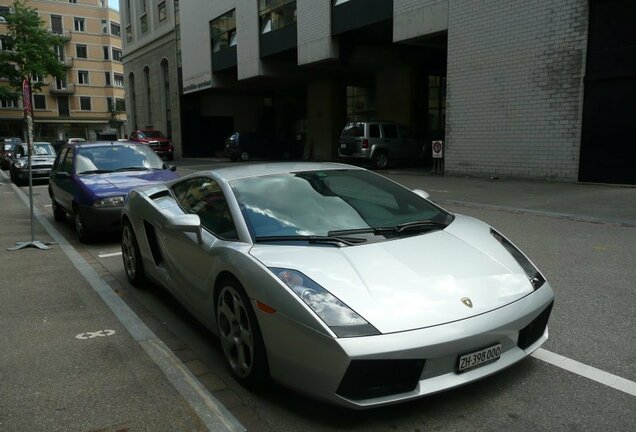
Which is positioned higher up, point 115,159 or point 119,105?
point 119,105

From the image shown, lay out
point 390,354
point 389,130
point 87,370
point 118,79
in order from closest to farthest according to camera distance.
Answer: point 390,354, point 87,370, point 389,130, point 118,79

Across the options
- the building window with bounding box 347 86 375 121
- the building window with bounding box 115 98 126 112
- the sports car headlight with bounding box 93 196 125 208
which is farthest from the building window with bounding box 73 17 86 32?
the sports car headlight with bounding box 93 196 125 208

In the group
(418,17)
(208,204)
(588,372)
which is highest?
(418,17)

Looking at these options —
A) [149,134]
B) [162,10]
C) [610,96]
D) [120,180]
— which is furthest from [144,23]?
[120,180]

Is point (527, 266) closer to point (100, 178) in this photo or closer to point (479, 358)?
point (479, 358)

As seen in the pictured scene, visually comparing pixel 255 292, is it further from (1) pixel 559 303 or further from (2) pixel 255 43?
(2) pixel 255 43

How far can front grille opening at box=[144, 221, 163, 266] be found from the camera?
16.3ft

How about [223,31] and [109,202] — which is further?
[223,31]

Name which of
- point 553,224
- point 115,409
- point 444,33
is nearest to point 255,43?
point 444,33

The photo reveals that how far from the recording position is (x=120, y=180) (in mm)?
8289

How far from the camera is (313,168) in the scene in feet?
14.6

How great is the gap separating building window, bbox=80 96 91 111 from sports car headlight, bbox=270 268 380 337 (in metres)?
74.7

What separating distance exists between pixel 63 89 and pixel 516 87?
66031 mm

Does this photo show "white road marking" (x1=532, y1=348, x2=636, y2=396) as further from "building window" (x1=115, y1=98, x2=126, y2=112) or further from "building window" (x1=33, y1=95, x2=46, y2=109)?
"building window" (x1=115, y1=98, x2=126, y2=112)
